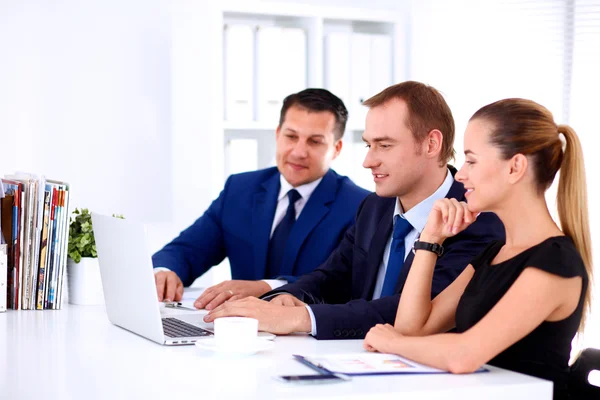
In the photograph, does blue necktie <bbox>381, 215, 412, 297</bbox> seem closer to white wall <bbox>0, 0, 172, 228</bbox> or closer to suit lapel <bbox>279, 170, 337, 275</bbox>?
suit lapel <bbox>279, 170, 337, 275</bbox>

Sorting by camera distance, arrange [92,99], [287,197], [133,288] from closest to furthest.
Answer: [133,288], [287,197], [92,99]

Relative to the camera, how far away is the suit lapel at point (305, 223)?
2.99m

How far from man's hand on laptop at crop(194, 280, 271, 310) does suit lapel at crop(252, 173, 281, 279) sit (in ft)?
1.86

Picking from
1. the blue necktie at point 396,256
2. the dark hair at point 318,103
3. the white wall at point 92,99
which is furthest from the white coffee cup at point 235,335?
the white wall at point 92,99

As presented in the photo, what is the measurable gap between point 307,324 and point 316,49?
210cm

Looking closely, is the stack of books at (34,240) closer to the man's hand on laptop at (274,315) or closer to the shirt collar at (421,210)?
the man's hand on laptop at (274,315)

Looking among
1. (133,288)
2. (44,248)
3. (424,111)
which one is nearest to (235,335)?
(133,288)

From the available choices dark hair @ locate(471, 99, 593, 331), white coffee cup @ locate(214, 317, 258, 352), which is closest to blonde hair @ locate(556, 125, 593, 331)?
dark hair @ locate(471, 99, 593, 331)

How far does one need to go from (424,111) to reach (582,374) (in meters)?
0.98

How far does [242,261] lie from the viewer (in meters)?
3.13

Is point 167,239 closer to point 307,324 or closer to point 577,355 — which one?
point 307,324

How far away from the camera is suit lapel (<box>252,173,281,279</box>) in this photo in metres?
3.06

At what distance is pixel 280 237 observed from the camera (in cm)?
306

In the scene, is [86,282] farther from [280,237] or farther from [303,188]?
[303,188]
